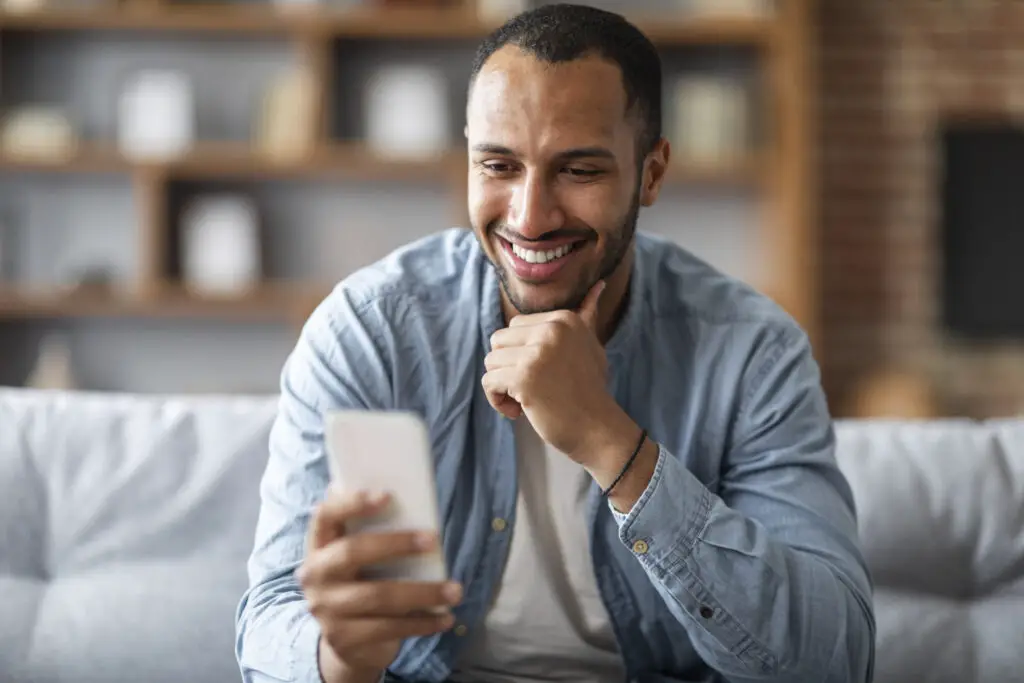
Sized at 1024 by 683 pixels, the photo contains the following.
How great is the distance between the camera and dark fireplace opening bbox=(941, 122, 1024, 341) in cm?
401

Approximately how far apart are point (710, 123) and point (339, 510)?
3.11m

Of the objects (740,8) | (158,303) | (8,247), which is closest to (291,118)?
(158,303)

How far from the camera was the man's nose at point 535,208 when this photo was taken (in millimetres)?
1284

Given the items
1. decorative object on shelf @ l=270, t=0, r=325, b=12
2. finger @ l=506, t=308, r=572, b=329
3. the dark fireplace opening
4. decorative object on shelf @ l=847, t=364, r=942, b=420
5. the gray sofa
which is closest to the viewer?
finger @ l=506, t=308, r=572, b=329

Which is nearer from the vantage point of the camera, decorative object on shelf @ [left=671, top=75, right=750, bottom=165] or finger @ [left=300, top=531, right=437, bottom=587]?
finger @ [left=300, top=531, right=437, bottom=587]

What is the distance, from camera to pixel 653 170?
147 cm

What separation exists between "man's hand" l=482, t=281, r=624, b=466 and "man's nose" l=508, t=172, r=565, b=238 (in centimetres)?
15

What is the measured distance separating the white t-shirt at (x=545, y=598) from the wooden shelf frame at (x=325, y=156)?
245 cm

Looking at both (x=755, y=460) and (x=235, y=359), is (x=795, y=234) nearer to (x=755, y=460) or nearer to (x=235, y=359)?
(x=235, y=359)

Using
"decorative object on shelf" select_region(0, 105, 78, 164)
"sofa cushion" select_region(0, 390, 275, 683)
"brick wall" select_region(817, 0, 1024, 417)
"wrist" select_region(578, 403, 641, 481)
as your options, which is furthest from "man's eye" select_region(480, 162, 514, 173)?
"brick wall" select_region(817, 0, 1024, 417)

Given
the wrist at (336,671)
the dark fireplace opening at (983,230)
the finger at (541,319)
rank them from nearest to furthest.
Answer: the wrist at (336,671) → the finger at (541,319) → the dark fireplace opening at (983,230)

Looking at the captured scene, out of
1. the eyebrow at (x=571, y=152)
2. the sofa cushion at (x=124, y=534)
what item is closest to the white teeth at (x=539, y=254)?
the eyebrow at (x=571, y=152)

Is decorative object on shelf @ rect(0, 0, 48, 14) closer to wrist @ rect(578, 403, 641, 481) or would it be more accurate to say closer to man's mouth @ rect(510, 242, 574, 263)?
man's mouth @ rect(510, 242, 574, 263)

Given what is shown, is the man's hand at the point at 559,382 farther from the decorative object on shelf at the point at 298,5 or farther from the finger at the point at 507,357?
the decorative object on shelf at the point at 298,5
